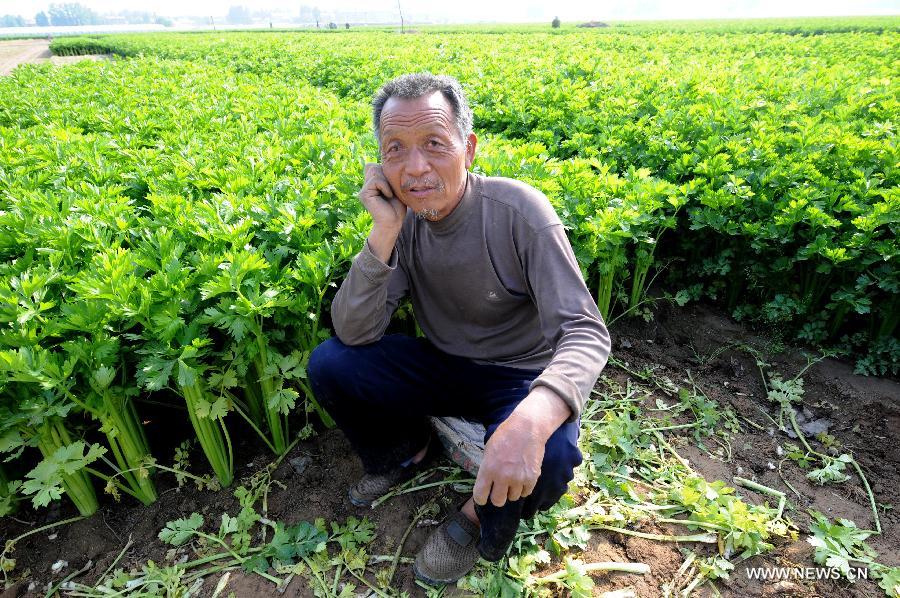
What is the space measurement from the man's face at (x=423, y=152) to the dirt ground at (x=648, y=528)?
1.52 metres

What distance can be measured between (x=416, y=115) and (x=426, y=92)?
0.11 metres

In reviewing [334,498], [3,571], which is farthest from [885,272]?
[3,571]

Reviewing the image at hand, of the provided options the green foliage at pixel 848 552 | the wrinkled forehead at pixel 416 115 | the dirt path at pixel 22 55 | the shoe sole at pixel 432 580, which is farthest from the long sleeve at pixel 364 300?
the dirt path at pixel 22 55

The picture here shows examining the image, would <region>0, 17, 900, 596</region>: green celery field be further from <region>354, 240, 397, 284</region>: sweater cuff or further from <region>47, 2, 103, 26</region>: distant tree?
<region>47, 2, 103, 26</region>: distant tree

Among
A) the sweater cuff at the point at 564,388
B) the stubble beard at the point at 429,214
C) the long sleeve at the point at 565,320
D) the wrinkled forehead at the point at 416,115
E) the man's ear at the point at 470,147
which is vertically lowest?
the sweater cuff at the point at 564,388

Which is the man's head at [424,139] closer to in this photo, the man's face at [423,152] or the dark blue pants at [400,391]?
the man's face at [423,152]

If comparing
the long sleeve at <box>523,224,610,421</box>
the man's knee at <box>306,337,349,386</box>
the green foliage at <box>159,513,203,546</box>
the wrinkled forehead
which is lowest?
the green foliage at <box>159,513,203,546</box>

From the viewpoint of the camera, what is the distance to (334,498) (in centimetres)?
284

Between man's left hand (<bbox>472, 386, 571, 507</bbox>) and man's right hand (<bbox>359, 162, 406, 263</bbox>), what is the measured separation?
91 centimetres

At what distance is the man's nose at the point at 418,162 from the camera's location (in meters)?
2.24

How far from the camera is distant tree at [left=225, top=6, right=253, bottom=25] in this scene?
18101 cm

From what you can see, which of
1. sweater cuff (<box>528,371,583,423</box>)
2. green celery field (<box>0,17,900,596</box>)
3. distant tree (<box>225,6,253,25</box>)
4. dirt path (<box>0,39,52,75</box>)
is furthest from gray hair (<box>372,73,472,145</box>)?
Answer: distant tree (<box>225,6,253,25</box>)

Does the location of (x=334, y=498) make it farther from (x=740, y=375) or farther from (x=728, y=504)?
(x=740, y=375)

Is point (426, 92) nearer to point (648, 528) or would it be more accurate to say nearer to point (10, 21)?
point (648, 528)
